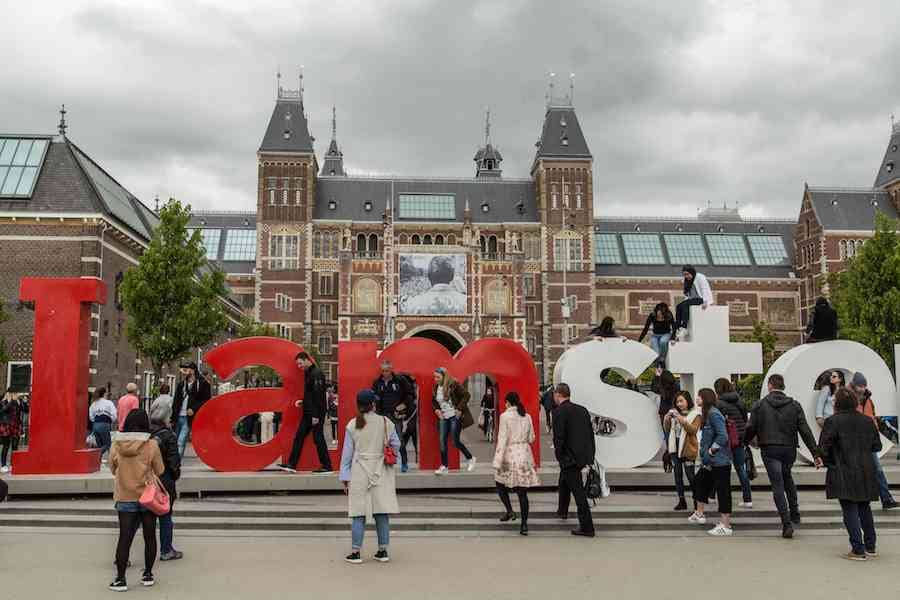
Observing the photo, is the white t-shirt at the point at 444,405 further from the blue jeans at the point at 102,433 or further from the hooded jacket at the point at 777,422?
the blue jeans at the point at 102,433

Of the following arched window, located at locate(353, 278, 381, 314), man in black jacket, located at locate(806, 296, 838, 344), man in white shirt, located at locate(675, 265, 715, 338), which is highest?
arched window, located at locate(353, 278, 381, 314)

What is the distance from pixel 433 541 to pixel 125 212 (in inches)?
1019

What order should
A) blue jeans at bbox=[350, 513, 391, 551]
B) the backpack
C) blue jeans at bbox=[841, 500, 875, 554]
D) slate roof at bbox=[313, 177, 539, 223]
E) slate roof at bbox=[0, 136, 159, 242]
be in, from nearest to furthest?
blue jeans at bbox=[350, 513, 391, 551] → blue jeans at bbox=[841, 500, 875, 554] → the backpack → slate roof at bbox=[0, 136, 159, 242] → slate roof at bbox=[313, 177, 539, 223]

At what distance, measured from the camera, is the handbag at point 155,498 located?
6007 millimetres

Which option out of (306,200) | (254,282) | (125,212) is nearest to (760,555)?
(125,212)

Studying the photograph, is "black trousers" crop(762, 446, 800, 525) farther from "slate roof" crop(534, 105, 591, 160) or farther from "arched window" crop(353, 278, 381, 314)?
"slate roof" crop(534, 105, 591, 160)

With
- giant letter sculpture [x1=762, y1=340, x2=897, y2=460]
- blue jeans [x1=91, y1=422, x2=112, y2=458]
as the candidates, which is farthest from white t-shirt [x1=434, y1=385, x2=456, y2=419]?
blue jeans [x1=91, y1=422, x2=112, y2=458]

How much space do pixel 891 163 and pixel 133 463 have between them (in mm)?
62412

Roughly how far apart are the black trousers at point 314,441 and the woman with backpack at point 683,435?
466cm

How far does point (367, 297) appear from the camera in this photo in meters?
50.4

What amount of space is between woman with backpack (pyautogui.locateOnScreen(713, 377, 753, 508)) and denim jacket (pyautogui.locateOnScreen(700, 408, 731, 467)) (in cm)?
33

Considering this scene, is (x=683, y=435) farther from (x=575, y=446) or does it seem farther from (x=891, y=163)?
(x=891, y=163)

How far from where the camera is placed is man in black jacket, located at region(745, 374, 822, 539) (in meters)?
7.79

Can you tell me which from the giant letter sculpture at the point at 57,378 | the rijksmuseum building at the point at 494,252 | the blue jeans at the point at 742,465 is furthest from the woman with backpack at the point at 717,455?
the rijksmuseum building at the point at 494,252
